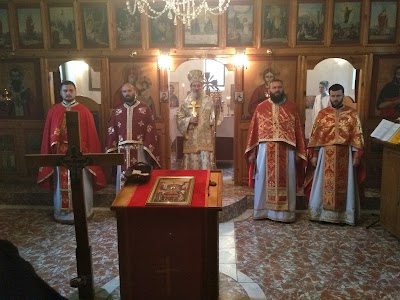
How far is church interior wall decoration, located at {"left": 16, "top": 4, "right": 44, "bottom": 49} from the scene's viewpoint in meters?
6.75

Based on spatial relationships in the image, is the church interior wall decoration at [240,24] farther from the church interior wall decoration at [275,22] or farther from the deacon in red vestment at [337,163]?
the deacon in red vestment at [337,163]

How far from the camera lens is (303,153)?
5.83 metres

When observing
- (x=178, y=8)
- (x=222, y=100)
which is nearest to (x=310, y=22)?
(x=178, y=8)

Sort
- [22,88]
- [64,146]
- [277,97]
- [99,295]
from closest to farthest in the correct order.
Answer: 1. [99,295]
2. [277,97]
3. [64,146]
4. [22,88]

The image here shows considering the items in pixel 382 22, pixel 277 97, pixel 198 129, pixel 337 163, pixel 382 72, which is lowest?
pixel 337 163

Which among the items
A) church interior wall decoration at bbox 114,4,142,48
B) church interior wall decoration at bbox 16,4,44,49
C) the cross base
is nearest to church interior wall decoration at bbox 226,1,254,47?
church interior wall decoration at bbox 114,4,142,48

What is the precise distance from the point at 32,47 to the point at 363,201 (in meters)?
6.27

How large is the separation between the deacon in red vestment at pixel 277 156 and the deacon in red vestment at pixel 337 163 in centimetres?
29

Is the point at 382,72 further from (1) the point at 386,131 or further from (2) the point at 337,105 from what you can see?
(1) the point at 386,131

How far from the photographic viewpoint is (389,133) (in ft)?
17.2

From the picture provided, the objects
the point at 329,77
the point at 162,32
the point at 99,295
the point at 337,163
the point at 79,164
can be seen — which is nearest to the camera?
the point at 79,164

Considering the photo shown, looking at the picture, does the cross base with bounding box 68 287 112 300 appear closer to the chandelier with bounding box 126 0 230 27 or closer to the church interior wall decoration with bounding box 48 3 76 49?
the chandelier with bounding box 126 0 230 27

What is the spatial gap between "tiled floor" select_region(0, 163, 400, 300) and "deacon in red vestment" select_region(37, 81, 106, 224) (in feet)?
0.94

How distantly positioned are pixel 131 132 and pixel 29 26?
287 cm
